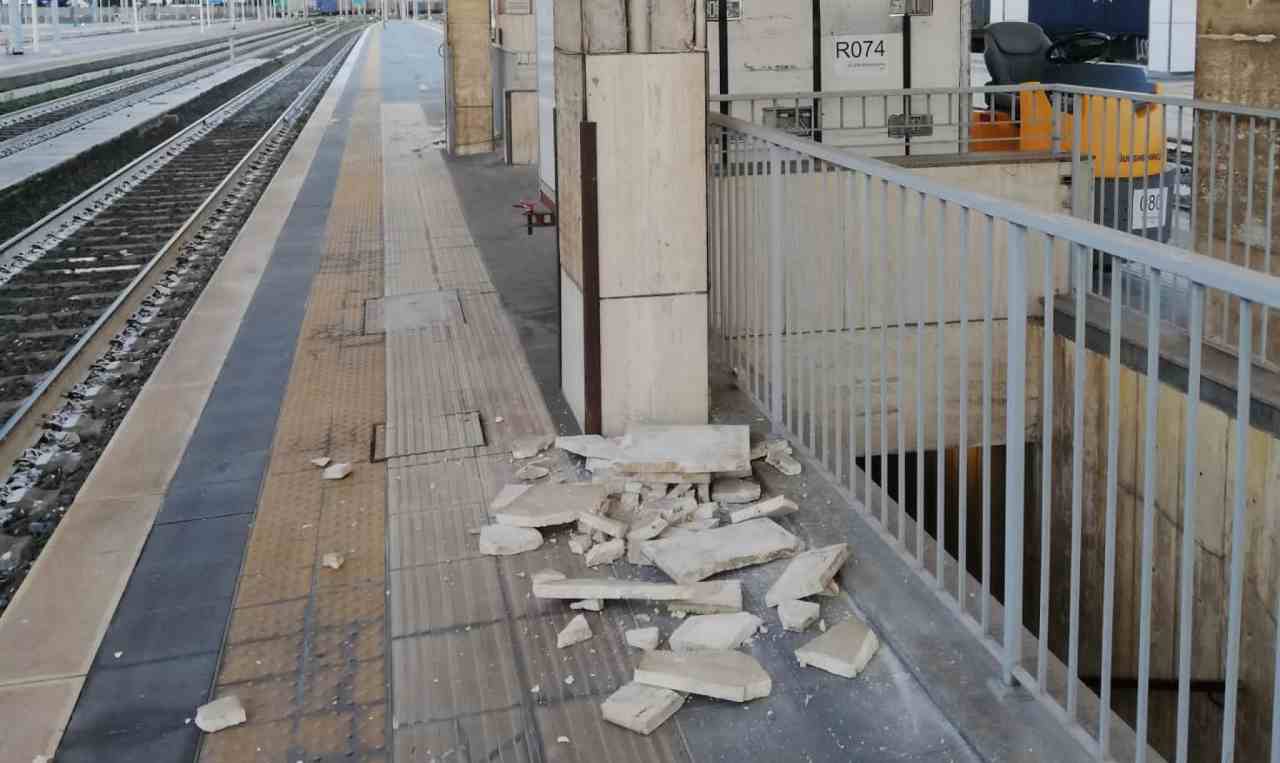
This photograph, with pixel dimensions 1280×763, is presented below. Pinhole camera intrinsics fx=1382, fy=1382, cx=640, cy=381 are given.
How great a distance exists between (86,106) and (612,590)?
34.5 metres

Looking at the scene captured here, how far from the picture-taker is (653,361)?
599 centimetres

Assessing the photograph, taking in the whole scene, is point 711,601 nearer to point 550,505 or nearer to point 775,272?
point 550,505

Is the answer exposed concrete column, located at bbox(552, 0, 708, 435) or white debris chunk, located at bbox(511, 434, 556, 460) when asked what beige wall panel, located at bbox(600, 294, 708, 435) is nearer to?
exposed concrete column, located at bbox(552, 0, 708, 435)

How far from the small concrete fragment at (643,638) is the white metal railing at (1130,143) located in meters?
2.90

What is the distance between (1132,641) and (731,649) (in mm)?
4236

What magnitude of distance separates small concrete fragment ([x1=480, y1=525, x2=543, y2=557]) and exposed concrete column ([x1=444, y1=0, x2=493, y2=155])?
15793 mm

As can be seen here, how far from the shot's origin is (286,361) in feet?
25.9

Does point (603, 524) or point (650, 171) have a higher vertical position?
point (650, 171)

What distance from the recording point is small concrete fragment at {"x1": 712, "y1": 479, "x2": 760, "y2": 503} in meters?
5.25

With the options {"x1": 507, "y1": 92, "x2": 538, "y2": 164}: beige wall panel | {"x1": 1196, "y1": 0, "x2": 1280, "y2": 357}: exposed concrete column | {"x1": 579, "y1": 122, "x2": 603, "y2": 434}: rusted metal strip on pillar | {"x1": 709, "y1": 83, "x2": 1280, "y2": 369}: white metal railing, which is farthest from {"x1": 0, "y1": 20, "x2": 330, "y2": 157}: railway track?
{"x1": 1196, "y1": 0, "x2": 1280, "y2": 357}: exposed concrete column

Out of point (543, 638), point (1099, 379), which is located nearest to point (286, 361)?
point (543, 638)

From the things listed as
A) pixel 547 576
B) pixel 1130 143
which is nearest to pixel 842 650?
pixel 547 576

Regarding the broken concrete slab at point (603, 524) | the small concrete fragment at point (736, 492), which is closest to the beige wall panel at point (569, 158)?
the small concrete fragment at point (736, 492)

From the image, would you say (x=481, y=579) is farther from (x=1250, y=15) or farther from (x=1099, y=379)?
(x=1250, y=15)
